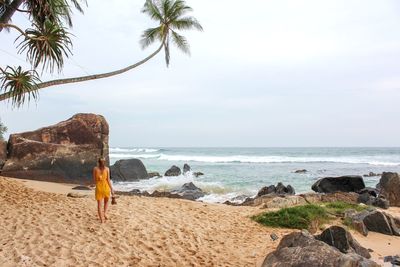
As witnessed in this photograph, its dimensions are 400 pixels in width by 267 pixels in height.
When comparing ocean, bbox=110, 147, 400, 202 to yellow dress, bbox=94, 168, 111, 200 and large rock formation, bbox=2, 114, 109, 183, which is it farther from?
yellow dress, bbox=94, 168, 111, 200

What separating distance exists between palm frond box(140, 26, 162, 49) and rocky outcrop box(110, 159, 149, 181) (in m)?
10.4

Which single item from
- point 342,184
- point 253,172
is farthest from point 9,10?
point 253,172

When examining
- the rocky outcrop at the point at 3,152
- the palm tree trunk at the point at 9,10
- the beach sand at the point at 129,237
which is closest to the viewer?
the beach sand at the point at 129,237

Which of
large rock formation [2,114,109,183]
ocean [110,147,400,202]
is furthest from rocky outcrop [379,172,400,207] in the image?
large rock formation [2,114,109,183]

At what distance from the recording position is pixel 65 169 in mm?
19969

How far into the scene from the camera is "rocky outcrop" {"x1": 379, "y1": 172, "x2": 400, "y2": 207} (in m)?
17.3

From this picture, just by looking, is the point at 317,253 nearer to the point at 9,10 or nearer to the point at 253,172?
the point at 9,10

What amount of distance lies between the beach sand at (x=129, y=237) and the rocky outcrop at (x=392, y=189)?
7.95 metres

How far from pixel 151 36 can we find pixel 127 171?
446 inches

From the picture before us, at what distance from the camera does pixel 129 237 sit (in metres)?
8.16

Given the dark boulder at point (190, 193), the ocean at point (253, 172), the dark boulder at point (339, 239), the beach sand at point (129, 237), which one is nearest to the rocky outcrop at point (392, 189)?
the ocean at point (253, 172)

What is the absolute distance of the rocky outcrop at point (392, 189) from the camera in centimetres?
1730

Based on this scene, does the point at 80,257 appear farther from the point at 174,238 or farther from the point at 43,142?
the point at 43,142

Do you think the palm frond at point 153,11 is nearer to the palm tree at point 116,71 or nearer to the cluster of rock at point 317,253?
the palm tree at point 116,71
